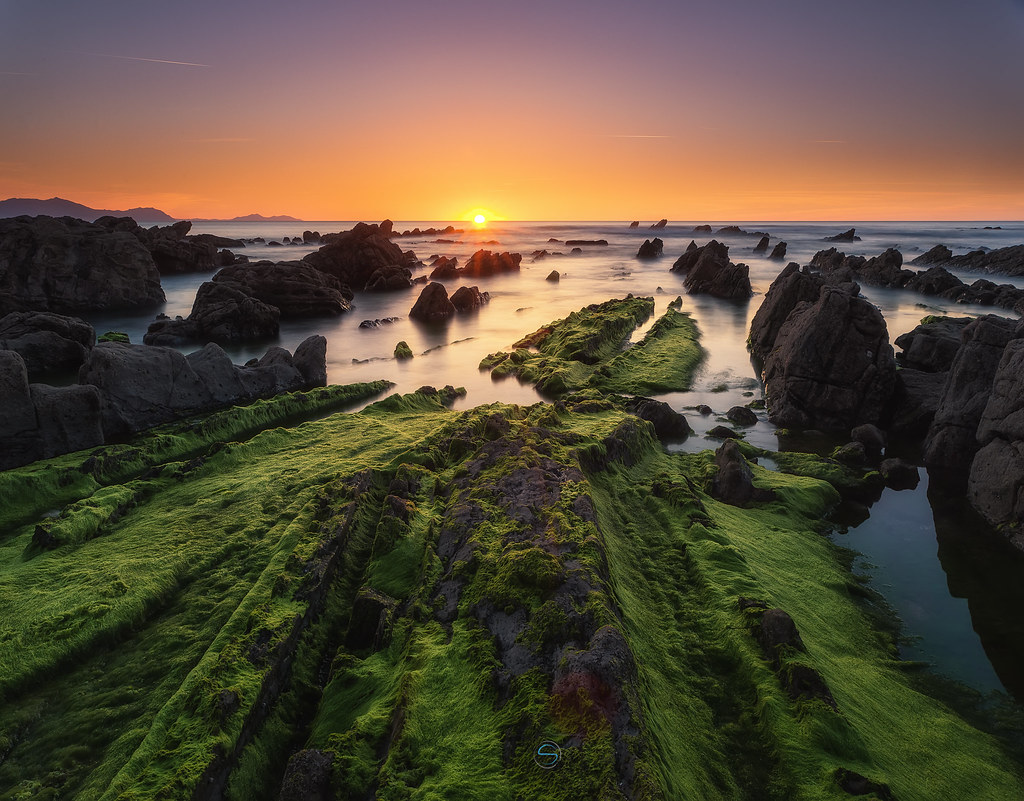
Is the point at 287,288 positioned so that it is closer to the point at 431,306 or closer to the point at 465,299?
the point at 431,306

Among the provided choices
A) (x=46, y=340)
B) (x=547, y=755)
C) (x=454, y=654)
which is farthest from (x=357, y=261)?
(x=547, y=755)

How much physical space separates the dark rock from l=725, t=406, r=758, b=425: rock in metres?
6.77

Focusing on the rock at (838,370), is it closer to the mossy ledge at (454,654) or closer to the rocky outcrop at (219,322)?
the mossy ledge at (454,654)

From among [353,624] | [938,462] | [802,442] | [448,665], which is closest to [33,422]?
[353,624]

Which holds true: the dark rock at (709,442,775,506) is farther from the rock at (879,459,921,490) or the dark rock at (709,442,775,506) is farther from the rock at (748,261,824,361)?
the rock at (748,261,824,361)

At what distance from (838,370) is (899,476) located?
6.02 m

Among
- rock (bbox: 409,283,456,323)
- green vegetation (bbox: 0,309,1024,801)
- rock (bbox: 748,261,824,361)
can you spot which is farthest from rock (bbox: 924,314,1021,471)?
rock (bbox: 409,283,456,323)

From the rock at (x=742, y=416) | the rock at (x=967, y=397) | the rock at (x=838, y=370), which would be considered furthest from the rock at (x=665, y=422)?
the rock at (x=967, y=397)

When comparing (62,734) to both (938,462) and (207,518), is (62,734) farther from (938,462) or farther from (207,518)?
(938,462)

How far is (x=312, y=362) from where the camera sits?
26094 mm

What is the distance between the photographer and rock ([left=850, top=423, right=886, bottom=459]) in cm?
1734

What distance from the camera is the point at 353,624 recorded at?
793cm

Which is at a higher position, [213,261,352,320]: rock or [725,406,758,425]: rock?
A: [213,261,352,320]: rock

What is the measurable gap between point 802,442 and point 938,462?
377 centimetres
